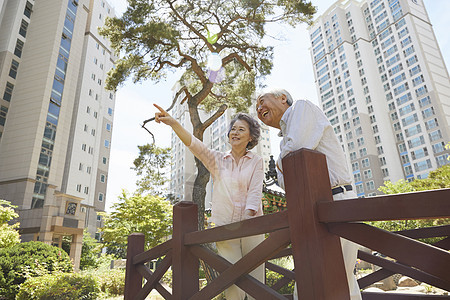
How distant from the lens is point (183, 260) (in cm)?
188

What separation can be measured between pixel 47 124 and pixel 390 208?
27.8 meters

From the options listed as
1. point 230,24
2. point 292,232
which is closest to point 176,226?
point 292,232

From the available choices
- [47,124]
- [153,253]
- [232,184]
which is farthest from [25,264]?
[47,124]

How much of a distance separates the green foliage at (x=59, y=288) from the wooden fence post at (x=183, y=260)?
5.13 m

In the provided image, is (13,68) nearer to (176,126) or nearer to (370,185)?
(176,126)

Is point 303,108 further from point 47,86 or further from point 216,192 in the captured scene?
point 47,86

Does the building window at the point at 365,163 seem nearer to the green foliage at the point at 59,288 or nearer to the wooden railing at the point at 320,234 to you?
the green foliage at the point at 59,288

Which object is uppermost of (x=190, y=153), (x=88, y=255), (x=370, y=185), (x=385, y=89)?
(x=385, y=89)

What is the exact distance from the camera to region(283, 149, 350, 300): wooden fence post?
100 centimetres

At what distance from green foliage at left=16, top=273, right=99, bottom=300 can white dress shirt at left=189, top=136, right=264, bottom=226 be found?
536cm

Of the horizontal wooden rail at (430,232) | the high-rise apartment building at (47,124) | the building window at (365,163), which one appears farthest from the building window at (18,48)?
the building window at (365,163)

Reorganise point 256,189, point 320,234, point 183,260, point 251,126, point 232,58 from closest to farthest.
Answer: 1. point 320,234
2. point 183,260
3. point 256,189
4. point 251,126
5. point 232,58

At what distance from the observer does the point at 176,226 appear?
6.49 feet

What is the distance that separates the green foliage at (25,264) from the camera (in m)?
6.69
